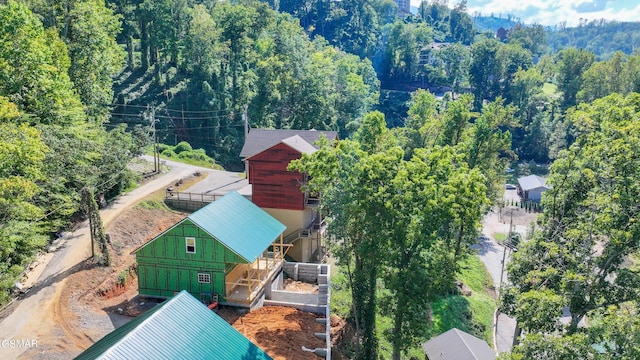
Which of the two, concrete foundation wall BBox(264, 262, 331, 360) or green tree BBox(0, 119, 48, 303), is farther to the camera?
concrete foundation wall BBox(264, 262, 331, 360)

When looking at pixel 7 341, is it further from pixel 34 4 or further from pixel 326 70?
pixel 326 70

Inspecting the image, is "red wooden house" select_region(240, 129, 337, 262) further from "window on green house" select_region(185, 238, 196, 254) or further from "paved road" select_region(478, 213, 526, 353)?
"paved road" select_region(478, 213, 526, 353)

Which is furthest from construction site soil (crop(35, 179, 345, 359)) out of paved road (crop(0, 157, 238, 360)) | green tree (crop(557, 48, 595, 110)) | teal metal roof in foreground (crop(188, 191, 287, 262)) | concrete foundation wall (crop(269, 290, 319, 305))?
green tree (crop(557, 48, 595, 110))

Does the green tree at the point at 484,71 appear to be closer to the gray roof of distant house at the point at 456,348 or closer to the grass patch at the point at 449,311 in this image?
the grass patch at the point at 449,311

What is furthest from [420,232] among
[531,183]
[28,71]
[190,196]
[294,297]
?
Answer: [531,183]

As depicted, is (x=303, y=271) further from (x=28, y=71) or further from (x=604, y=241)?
(x=28, y=71)

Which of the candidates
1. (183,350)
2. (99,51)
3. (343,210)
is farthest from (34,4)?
(183,350)
